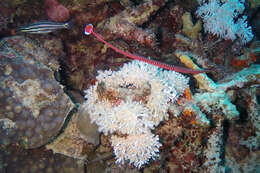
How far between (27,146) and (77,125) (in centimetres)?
101

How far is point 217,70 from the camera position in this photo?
4.59 meters

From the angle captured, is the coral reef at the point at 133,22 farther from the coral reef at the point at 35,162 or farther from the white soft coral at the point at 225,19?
the coral reef at the point at 35,162

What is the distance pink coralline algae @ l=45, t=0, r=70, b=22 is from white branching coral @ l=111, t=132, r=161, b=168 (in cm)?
338

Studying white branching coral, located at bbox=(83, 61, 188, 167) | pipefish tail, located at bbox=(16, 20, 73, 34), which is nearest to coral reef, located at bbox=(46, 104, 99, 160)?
white branching coral, located at bbox=(83, 61, 188, 167)

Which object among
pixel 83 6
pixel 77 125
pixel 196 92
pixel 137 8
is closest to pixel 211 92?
pixel 196 92

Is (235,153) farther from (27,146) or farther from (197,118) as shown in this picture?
(27,146)

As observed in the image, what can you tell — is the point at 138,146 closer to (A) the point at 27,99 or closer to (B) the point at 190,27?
(A) the point at 27,99

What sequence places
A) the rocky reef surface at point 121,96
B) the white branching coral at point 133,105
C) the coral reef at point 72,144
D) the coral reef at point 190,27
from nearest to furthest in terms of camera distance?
the white branching coral at point 133,105 → the rocky reef surface at point 121,96 → the coral reef at point 72,144 → the coral reef at point 190,27

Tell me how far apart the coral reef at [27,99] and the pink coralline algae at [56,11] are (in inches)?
46.1

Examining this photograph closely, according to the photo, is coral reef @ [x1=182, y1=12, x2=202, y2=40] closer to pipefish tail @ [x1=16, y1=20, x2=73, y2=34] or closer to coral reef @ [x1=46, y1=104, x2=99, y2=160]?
pipefish tail @ [x1=16, y1=20, x2=73, y2=34]

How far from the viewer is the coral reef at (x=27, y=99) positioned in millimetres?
3363

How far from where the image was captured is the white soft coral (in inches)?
201

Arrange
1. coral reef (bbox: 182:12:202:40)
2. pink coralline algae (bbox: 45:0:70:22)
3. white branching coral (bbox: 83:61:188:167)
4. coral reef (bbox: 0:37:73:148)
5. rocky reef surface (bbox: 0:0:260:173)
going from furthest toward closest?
coral reef (bbox: 182:12:202:40), pink coralline algae (bbox: 45:0:70:22), coral reef (bbox: 0:37:73:148), rocky reef surface (bbox: 0:0:260:173), white branching coral (bbox: 83:61:188:167)

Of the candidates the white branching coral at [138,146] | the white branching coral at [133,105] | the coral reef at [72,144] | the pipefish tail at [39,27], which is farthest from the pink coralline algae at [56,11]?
→ the white branching coral at [138,146]
